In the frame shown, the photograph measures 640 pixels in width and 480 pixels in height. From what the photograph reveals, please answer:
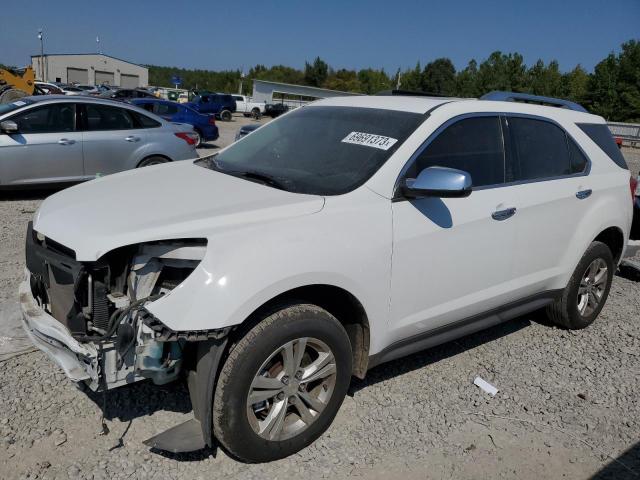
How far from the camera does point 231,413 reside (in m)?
2.53

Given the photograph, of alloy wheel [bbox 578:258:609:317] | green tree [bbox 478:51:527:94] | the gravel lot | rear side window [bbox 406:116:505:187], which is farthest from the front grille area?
green tree [bbox 478:51:527:94]

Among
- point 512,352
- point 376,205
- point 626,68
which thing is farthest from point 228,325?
point 626,68

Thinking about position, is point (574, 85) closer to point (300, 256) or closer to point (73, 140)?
point (73, 140)

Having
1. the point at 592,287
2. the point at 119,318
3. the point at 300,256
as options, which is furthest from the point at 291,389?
the point at 592,287

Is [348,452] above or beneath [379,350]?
beneath

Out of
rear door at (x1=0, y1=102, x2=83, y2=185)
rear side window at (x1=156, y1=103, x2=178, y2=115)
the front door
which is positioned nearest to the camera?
the front door

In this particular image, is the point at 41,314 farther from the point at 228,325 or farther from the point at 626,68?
the point at 626,68

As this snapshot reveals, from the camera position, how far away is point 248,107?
40750mm

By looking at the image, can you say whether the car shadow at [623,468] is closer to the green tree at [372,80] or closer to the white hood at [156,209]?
the white hood at [156,209]

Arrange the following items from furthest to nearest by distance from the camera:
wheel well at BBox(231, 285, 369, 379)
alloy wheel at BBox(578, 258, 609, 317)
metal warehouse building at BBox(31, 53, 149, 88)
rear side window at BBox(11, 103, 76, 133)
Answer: metal warehouse building at BBox(31, 53, 149, 88) → rear side window at BBox(11, 103, 76, 133) → alloy wheel at BBox(578, 258, 609, 317) → wheel well at BBox(231, 285, 369, 379)

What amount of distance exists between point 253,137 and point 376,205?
5.10 feet

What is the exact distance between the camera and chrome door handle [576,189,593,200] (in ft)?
13.6

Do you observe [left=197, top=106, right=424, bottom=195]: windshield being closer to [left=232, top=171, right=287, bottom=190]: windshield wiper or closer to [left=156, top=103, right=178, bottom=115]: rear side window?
[left=232, top=171, right=287, bottom=190]: windshield wiper

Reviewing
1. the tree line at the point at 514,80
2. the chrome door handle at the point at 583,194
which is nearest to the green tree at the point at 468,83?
the tree line at the point at 514,80
